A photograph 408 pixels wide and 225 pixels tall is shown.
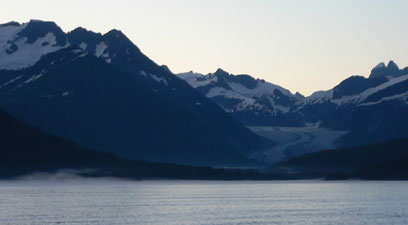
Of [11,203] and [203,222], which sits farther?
[11,203]

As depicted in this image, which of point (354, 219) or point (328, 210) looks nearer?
point (354, 219)

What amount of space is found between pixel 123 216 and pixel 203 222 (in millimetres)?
16395

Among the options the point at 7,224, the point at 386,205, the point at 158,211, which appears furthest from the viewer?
the point at 386,205

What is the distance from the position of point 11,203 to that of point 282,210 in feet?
170

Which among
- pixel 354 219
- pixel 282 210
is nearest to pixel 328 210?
pixel 282 210

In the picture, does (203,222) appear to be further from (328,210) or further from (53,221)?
(328,210)

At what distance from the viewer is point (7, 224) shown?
140 metres

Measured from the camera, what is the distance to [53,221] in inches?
5753

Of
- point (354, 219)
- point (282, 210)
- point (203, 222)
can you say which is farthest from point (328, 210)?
point (203, 222)

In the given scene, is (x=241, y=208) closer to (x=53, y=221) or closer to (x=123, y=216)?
(x=123, y=216)

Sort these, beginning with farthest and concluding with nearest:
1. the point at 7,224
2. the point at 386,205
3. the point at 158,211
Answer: the point at 386,205
the point at 158,211
the point at 7,224

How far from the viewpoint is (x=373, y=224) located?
5659 inches

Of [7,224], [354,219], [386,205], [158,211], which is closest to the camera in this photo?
[7,224]

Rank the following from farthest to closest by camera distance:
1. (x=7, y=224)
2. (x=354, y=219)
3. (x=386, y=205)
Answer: (x=386, y=205) → (x=354, y=219) → (x=7, y=224)
